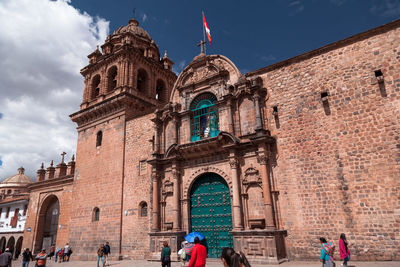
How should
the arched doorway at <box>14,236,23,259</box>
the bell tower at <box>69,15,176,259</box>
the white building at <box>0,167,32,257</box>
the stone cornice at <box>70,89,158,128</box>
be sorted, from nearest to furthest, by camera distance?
the bell tower at <box>69,15,176,259</box>, the stone cornice at <box>70,89,158,128</box>, the arched doorway at <box>14,236,23,259</box>, the white building at <box>0,167,32,257</box>

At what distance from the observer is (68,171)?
2161 cm

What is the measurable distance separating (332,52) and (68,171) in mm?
19561

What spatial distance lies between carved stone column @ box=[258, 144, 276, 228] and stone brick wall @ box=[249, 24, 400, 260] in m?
0.47

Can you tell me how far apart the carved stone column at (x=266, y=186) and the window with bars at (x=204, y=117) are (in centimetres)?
290

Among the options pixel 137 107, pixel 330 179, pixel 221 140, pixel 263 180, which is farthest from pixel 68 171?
pixel 330 179

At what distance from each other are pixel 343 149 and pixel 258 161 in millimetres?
3184

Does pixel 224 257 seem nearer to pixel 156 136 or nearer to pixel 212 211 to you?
pixel 212 211

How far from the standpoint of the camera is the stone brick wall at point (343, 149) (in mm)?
9234

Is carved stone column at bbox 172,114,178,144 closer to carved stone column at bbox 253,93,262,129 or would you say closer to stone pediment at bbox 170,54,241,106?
stone pediment at bbox 170,54,241,106

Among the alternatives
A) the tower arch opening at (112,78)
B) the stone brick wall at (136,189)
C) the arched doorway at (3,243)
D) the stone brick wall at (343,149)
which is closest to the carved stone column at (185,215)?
the stone brick wall at (136,189)

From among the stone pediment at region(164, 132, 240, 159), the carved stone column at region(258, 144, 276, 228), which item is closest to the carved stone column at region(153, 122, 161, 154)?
the stone pediment at region(164, 132, 240, 159)

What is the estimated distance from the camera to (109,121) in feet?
61.0

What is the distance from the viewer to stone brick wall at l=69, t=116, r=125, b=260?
16078 millimetres

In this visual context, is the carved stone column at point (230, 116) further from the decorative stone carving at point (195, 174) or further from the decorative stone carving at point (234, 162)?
the decorative stone carving at point (195, 174)
